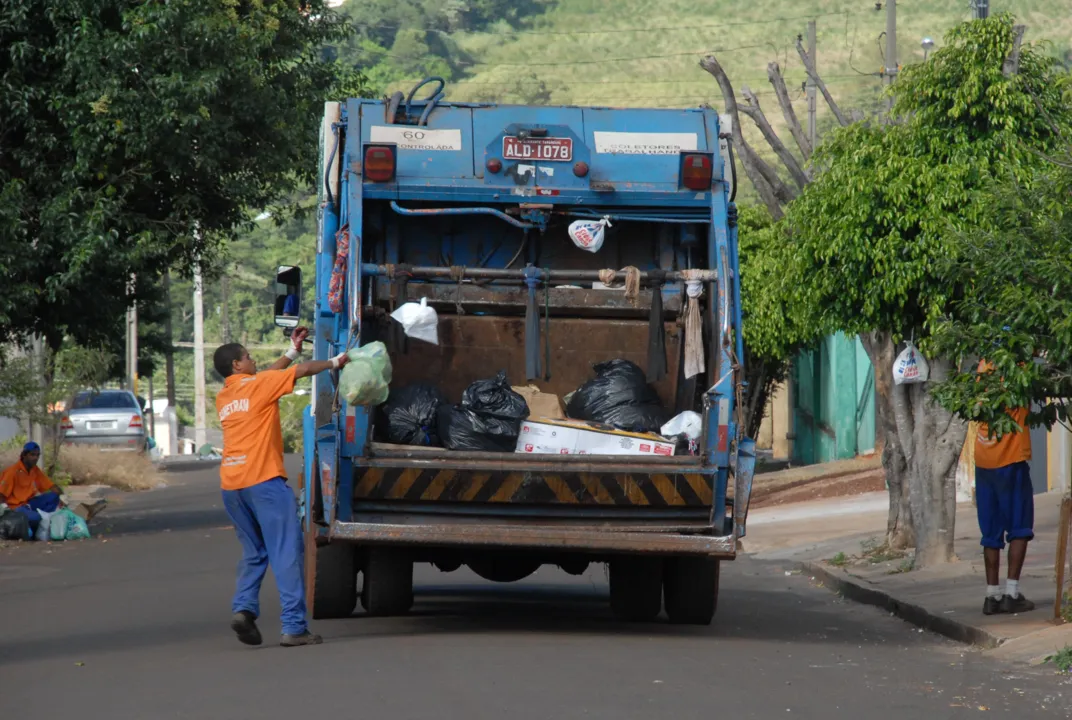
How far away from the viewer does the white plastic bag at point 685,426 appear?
29.3 feet

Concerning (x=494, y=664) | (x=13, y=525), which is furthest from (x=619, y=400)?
(x=13, y=525)

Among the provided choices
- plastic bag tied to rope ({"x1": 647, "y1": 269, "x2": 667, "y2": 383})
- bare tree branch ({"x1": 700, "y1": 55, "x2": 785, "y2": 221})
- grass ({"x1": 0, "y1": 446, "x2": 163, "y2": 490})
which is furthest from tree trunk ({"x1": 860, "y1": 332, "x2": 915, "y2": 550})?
grass ({"x1": 0, "y1": 446, "x2": 163, "y2": 490})

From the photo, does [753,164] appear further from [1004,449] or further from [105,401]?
[105,401]

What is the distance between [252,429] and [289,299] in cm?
180

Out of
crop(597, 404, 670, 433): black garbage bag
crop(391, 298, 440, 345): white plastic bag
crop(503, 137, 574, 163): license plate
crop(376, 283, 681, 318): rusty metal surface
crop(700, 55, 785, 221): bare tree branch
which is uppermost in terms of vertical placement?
crop(700, 55, 785, 221): bare tree branch

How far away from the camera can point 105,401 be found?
32.4 m

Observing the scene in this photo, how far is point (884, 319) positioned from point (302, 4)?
393 inches

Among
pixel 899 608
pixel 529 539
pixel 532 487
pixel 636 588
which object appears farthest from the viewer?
pixel 899 608

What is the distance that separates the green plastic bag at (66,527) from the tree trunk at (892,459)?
8813 mm

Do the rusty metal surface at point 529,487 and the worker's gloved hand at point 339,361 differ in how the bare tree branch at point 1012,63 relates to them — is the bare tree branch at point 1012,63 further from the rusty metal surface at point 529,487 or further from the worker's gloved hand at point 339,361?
the worker's gloved hand at point 339,361

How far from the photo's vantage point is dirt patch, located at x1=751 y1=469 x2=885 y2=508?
73.2 ft

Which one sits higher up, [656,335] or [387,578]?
[656,335]

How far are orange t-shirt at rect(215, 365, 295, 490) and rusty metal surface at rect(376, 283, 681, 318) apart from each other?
1250mm

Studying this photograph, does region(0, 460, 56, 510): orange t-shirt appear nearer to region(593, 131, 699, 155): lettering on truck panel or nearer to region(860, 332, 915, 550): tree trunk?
region(860, 332, 915, 550): tree trunk
